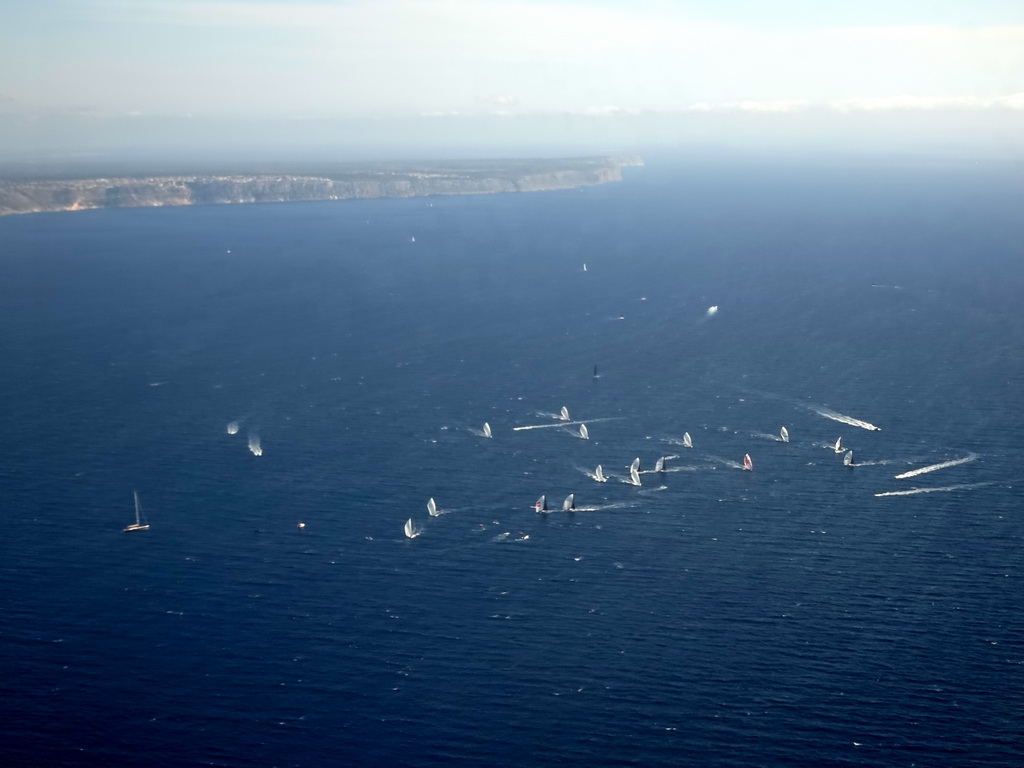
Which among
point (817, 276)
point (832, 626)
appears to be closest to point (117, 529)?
point (832, 626)

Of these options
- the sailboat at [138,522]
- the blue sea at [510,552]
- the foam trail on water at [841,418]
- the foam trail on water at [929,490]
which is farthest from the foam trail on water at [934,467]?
the sailboat at [138,522]

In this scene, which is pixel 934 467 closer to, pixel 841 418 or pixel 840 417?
pixel 841 418

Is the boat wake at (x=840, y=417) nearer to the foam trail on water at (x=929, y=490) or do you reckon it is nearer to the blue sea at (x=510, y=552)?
the blue sea at (x=510, y=552)

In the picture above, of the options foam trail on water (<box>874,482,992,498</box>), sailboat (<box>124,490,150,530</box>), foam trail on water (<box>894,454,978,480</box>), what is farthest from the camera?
foam trail on water (<box>894,454,978,480</box>)

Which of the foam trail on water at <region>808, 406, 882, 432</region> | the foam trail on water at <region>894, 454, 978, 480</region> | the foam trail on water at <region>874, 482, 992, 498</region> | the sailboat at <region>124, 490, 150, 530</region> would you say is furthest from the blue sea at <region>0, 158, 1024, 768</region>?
the foam trail on water at <region>808, 406, 882, 432</region>

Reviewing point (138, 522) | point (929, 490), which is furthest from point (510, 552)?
point (929, 490)

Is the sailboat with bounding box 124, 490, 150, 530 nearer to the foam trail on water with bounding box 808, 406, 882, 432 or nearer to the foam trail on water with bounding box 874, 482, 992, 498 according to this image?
the foam trail on water with bounding box 874, 482, 992, 498
